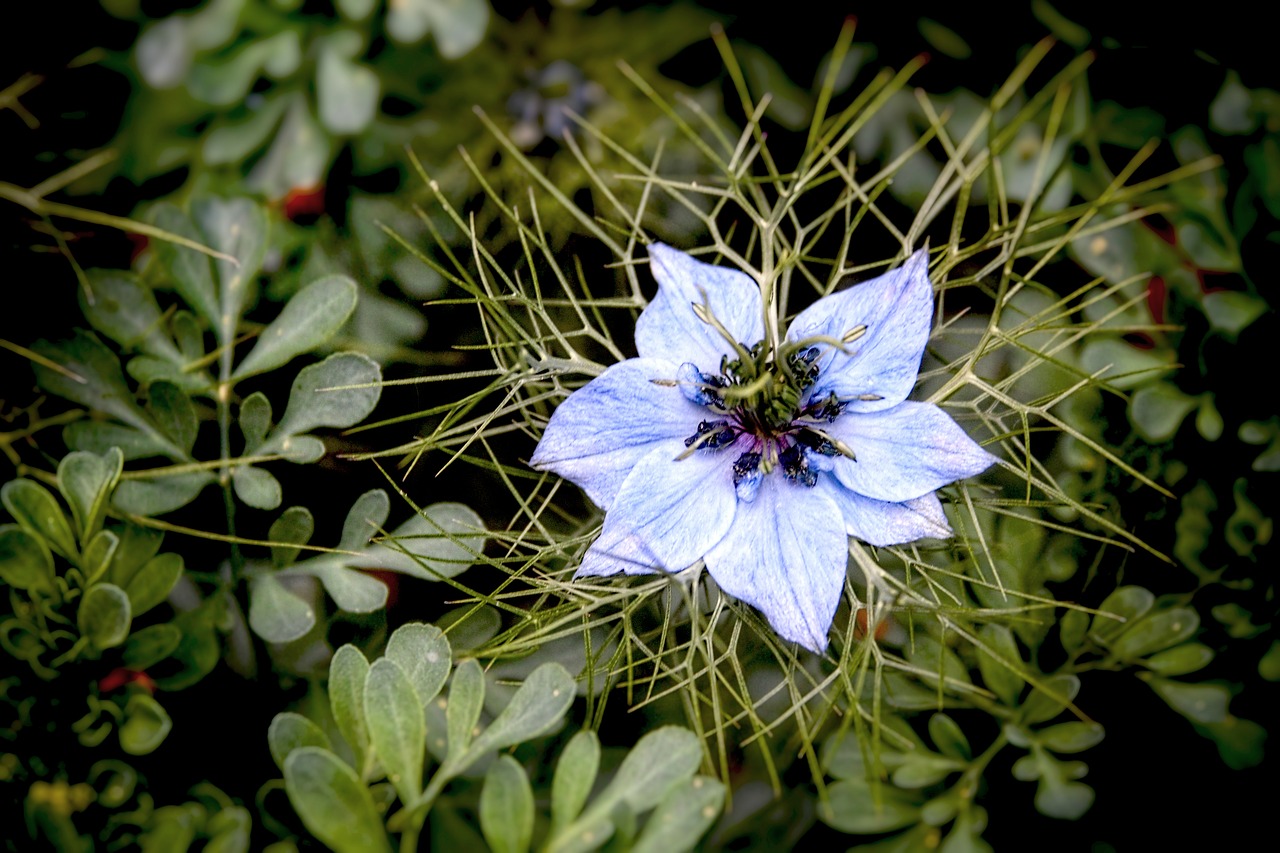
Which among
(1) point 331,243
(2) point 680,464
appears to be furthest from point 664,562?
(1) point 331,243

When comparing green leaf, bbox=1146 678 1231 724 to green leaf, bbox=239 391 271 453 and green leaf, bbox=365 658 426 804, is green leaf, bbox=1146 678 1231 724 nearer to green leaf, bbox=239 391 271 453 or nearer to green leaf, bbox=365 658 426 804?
green leaf, bbox=365 658 426 804

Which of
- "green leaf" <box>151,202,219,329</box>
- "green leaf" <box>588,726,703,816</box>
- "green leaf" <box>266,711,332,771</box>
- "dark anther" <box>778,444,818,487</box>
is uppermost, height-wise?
"green leaf" <box>151,202,219,329</box>

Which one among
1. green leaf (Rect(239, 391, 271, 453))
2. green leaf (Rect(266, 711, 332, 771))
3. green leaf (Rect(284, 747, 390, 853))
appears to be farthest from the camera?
green leaf (Rect(239, 391, 271, 453))

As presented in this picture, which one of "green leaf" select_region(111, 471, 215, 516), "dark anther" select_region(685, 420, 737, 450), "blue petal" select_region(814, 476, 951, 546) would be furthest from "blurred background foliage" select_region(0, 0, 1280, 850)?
"dark anther" select_region(685, 420, 737, 450)

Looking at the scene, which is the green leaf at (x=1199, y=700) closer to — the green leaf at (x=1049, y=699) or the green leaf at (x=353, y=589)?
the green leaf at (x=1049, y=699)

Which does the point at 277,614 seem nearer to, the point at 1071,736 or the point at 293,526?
the point at 293,526

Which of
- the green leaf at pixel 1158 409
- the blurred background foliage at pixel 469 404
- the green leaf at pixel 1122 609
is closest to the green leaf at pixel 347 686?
the blurred background foliage at pixel 469 404

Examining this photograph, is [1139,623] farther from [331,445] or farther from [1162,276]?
[331,445]
